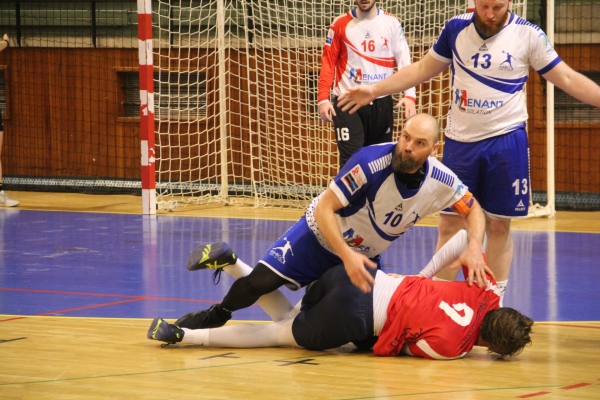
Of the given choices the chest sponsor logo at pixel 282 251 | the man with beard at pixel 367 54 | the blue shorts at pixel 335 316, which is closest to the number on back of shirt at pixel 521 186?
the blue shorts at pixel 335 316

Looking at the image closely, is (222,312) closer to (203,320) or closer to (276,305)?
(203,320)

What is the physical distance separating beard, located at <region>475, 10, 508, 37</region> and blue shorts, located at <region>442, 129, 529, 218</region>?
549 mm

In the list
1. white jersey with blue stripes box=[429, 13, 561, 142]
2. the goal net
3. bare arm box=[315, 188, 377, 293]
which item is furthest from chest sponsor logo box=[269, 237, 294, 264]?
the goal net

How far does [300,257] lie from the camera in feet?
15.2

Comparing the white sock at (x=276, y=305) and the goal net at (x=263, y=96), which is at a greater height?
the goal net at (x=263, y=96)

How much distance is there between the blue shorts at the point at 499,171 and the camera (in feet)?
16.6

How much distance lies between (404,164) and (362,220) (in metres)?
0.39

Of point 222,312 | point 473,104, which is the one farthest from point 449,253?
point 222,312

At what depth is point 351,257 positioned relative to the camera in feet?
13.5

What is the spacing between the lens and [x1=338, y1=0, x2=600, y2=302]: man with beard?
4938mm

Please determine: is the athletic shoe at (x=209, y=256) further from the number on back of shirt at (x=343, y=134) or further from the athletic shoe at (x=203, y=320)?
the number on back of shirt at (x=343, y=134)

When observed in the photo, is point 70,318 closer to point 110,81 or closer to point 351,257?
point 351,257

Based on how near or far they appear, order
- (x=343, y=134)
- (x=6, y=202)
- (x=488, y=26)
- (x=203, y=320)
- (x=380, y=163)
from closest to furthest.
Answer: (x=380, y=163)
(x=203, y=320)
(x=488, y=26)
(x=343, y=134)
(x=6, y=202)

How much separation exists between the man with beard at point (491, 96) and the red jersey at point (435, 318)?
837mm
